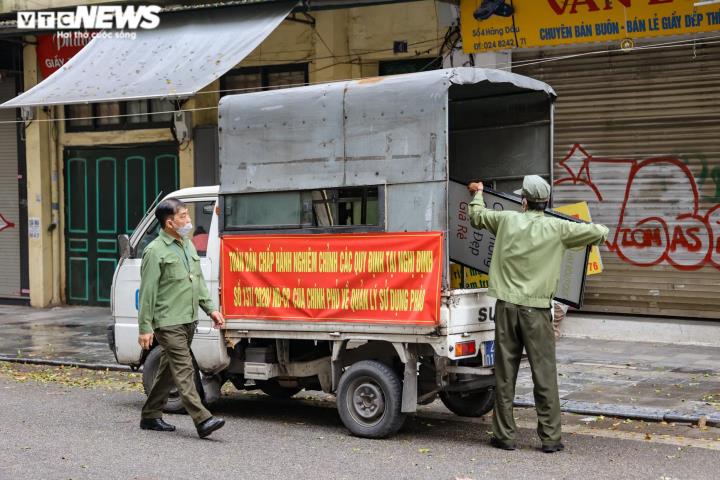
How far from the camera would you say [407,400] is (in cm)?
742

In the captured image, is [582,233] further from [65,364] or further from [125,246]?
[65,364]

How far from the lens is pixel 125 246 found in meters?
8.80

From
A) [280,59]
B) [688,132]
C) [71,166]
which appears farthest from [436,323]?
[71,166]

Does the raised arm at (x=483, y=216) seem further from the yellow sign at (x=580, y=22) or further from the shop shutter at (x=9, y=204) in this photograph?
the shop shutter at (x=9, y=204)

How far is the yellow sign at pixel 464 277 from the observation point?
8344 mm

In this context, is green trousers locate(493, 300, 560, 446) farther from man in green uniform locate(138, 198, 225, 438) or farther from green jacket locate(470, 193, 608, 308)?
man in green uniform locate(138, 198, 225, 438)

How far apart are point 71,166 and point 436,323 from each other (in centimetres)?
1245

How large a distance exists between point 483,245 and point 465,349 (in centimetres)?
115

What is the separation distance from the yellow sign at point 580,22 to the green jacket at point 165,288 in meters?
6.81

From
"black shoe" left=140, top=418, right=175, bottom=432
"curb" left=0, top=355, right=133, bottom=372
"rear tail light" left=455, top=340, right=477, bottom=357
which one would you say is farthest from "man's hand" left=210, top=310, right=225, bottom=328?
"curb" left=0, top=355, right=133, bottom=372

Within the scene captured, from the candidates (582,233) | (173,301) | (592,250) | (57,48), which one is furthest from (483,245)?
(57,48)

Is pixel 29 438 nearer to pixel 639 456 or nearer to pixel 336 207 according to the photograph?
pixel 336 207

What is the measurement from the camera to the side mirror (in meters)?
8.70

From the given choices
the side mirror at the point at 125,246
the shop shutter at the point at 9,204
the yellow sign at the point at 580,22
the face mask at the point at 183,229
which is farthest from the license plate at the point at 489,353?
the shop shutter at the point at 9,204
